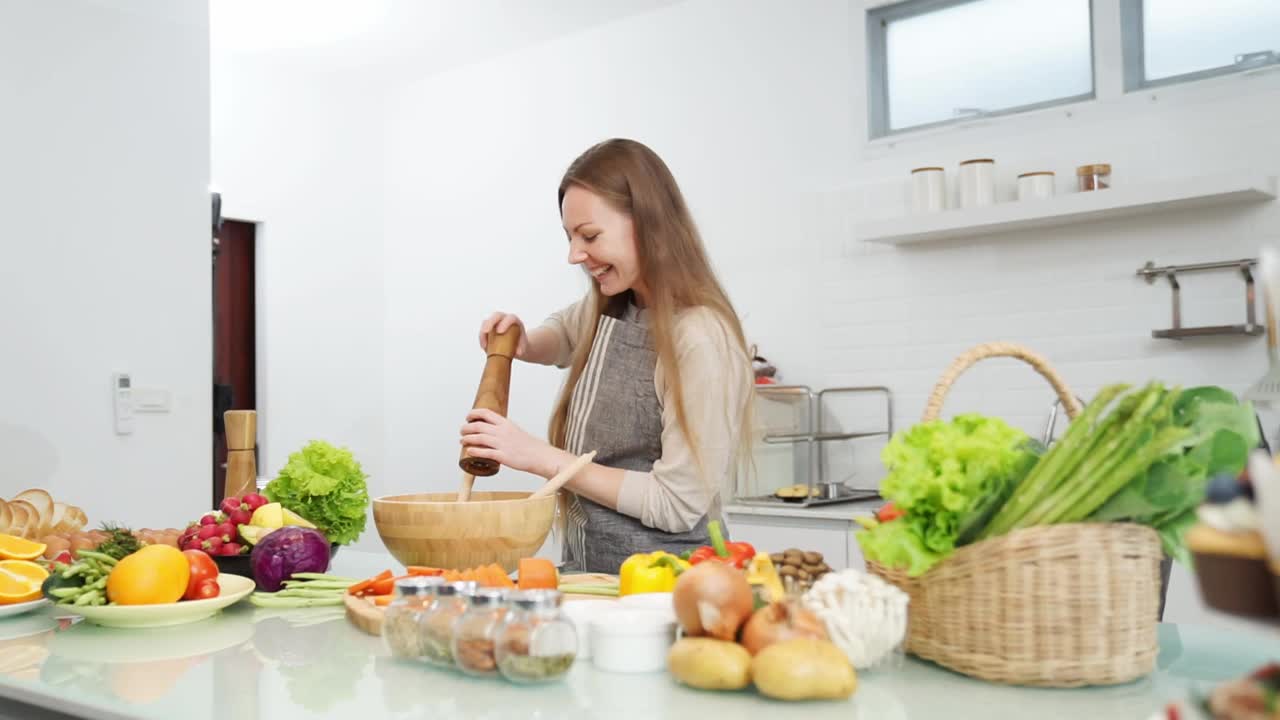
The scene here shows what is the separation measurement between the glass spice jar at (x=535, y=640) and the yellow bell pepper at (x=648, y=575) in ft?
0.82

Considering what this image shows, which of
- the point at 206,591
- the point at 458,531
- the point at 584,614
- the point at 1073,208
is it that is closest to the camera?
the point at 584,614

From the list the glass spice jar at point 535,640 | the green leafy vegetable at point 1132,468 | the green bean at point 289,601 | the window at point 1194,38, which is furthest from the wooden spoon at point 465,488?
the window at point 1194,38

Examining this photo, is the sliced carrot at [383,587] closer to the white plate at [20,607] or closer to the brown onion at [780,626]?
the white plate at [20,607]

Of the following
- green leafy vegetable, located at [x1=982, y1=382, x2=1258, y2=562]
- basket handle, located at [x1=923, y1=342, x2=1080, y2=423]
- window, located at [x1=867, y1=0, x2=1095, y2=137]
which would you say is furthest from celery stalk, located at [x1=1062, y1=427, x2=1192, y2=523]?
window, located at [x1=867, y1=0, x2=1095, y2=137]

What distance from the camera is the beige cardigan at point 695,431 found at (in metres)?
1.86

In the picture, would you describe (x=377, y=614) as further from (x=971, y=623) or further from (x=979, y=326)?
(x=979, y=326)

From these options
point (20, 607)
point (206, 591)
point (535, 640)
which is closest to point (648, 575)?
point (535, 640)

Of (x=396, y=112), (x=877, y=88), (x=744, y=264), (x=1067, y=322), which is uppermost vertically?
(x=396, y=112)

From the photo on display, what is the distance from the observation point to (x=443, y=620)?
45.1 inches

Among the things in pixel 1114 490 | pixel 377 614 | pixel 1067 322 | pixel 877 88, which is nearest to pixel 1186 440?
pixel 1114 490

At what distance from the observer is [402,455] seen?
6254 mm

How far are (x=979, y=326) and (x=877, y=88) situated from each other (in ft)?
3.58

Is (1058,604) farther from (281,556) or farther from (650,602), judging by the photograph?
(281,556)

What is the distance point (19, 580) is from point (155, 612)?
0.96ft
